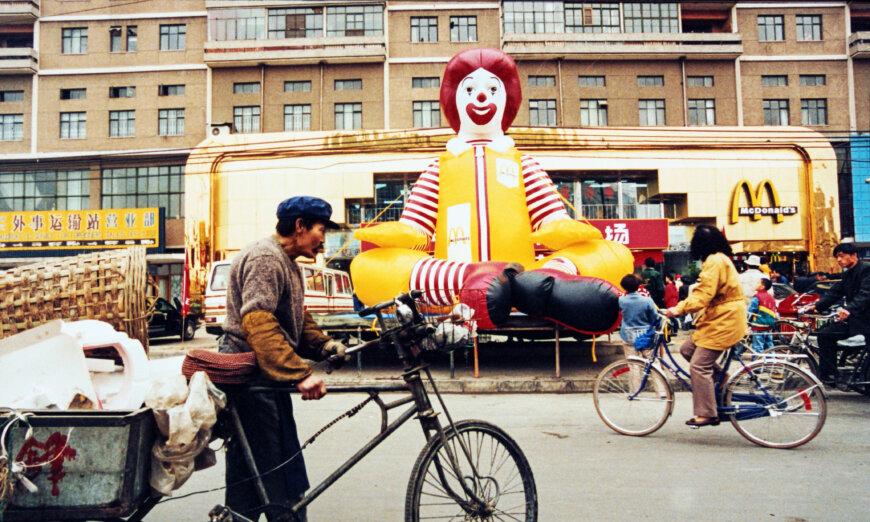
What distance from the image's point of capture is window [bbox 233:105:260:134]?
30.4 m

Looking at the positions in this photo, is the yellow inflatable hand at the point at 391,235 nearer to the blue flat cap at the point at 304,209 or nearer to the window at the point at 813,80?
the blue flat cap at the point at 304,209

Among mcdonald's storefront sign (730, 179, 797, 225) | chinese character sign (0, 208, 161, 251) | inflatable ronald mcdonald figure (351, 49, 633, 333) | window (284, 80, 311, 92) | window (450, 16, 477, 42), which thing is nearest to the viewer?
inflatable ronald mcdonald figure (351, 49, 633, 333)

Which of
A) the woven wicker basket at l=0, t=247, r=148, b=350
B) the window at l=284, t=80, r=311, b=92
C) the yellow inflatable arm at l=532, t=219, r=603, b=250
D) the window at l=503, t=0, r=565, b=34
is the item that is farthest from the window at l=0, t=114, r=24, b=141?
the woven wicker basket at l=0, t=247, r=148, b=350

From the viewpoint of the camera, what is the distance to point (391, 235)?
802 cm

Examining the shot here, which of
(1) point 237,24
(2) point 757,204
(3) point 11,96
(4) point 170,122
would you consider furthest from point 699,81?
(3) point 11,96

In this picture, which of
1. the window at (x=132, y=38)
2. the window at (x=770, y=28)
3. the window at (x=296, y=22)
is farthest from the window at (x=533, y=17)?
the window at (x=132, y=38)

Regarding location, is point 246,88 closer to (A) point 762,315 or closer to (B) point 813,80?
(A) point 762,315

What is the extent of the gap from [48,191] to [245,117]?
10.3 meters

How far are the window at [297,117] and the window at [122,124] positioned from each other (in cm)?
774

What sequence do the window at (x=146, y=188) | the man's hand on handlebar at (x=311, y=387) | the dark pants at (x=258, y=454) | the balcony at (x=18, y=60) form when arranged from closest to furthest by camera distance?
the man's hand on handlebar at (x=311, y=387)
the dark pants at (x=258, y=454)
the window at (x=146, y=188)
the balcony at (x=18, y=60)

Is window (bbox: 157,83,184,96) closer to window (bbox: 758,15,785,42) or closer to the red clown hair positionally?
the red clown hair

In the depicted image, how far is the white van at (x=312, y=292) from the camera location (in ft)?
45.3

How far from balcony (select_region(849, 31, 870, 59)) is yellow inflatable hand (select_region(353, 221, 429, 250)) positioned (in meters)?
32.4

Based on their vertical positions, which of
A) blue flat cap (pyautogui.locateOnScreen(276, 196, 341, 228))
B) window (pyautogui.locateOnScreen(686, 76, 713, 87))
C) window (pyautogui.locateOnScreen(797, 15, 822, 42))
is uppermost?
window (pyautogui.locateOnScreen(797, 15, 822, 42))
